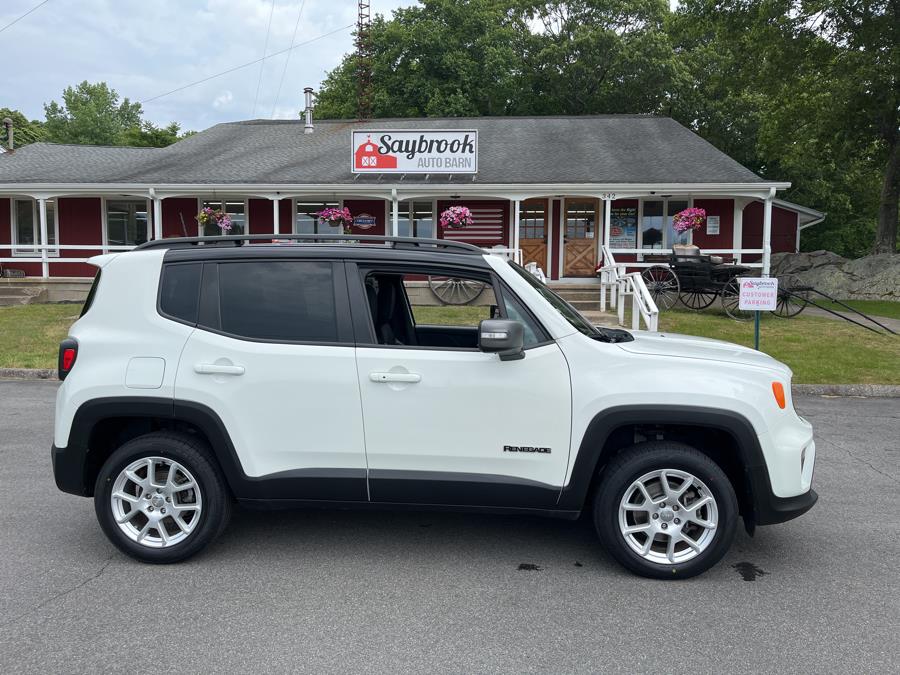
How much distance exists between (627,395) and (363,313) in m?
1.49

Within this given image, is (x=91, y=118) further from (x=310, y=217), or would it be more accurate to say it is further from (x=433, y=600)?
(x=433, y=600)

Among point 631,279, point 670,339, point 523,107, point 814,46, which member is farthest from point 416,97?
point 670,339

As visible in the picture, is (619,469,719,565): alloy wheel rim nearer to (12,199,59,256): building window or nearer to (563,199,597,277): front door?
(563,199,597,277): front door

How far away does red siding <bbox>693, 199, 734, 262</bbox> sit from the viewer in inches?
818

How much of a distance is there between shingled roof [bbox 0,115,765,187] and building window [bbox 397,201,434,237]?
1424 mm

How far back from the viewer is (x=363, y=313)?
3975mm

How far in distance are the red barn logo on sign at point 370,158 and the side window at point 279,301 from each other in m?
16.1

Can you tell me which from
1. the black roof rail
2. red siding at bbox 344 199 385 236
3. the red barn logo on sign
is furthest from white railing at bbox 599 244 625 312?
the black roof rail

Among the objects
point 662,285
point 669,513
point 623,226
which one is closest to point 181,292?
point 669,513

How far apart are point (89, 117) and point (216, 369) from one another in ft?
227

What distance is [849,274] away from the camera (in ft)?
72.5

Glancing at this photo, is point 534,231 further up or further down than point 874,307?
further up

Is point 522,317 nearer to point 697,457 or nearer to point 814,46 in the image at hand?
point 697,457

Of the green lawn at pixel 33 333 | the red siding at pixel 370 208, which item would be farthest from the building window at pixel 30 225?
the red siding at pixel 370 208
